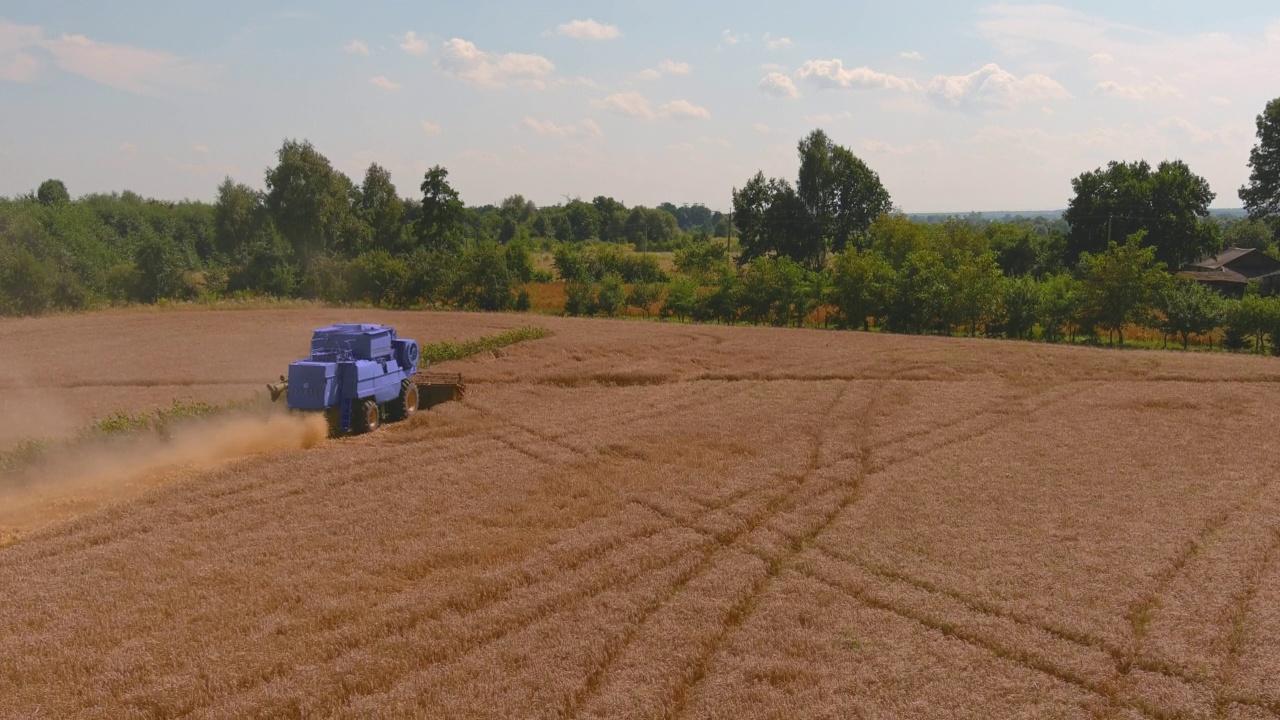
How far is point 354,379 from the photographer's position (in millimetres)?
18562

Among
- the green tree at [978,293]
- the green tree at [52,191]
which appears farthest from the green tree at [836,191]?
the green tree at [52,191]

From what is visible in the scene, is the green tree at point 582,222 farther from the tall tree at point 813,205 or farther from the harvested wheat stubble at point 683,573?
the harvested wheat stubble at point 683,573

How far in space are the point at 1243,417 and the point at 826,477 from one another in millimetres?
13650

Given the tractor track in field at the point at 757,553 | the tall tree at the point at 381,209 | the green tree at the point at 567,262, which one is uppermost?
the tall tree at the point at 381,209

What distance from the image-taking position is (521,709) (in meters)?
8.64

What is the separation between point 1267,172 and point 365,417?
250 ft

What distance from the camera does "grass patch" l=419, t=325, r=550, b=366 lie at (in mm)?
30641

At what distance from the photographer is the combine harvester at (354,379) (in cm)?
1762

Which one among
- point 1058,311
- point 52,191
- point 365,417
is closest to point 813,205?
point 1058,311

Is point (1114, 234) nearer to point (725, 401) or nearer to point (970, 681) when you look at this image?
point (725, 401)

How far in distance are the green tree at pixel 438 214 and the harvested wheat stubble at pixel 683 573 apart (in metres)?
46.0

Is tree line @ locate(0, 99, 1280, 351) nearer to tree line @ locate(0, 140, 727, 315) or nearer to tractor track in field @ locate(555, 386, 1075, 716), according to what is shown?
tree line @ locate(0, 140, 727, 315)

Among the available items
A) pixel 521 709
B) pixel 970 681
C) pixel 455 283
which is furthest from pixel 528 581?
pixel 455 283

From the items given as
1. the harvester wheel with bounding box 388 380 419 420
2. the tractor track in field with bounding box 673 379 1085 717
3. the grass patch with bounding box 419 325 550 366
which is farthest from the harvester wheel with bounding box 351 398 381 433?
the tractor track in field with bounding box 673 379 1085 717
